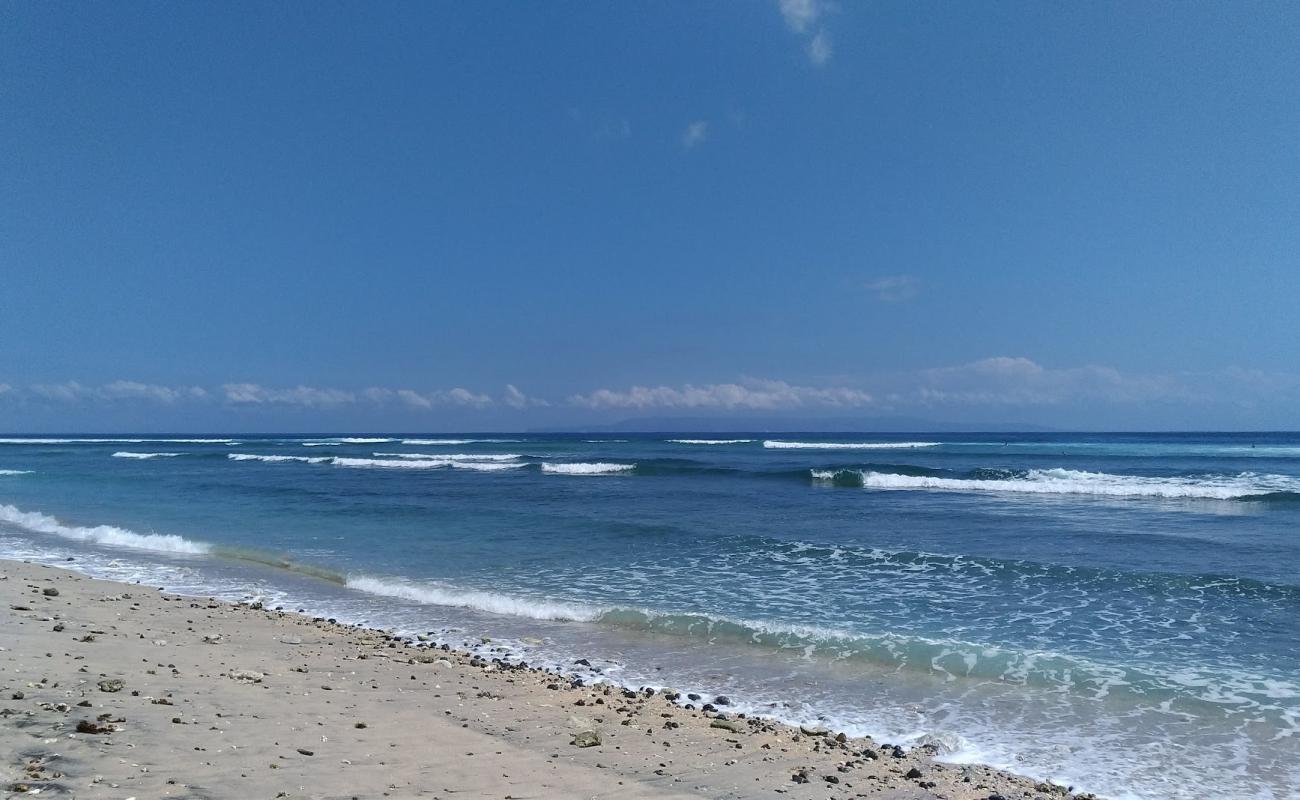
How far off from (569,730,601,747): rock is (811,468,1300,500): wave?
85.2 feet

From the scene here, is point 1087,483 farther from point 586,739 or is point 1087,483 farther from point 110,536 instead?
point 110,536

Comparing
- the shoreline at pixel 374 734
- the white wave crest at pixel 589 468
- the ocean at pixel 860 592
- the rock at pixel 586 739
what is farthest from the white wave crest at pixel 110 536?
the white wave crest at pixel 589 468

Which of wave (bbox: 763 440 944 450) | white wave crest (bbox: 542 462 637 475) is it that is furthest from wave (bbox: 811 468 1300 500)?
wave (bbox: 763 440 944 450)

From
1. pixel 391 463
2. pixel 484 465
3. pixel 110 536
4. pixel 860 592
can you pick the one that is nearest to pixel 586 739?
pixel 860 592

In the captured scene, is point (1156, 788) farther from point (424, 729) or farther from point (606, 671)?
point (424, 729)

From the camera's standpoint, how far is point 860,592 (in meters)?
11.1

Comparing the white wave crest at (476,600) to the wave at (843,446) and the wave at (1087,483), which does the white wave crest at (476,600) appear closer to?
the wave at (1087,483)

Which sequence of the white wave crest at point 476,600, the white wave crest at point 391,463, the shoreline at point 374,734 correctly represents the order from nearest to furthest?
the shoreline at point 374,734 → the white wave crest at point 476,600 → the white wave crest at point 391,463

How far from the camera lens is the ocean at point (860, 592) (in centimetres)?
633

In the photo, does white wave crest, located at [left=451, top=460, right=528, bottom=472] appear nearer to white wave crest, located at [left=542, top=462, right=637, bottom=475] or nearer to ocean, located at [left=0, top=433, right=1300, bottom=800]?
white wave crest, located at [left=542, top=462, right=637, bottom=475]

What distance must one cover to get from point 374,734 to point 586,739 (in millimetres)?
1595

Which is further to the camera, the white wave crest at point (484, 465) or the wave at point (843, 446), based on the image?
the wave at point (843, 446)

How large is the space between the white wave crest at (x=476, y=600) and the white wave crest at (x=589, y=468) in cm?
2681

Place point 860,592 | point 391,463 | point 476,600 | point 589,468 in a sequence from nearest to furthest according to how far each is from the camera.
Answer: point 476,600 → point 860,592 → point 589,468 → point 391,463
